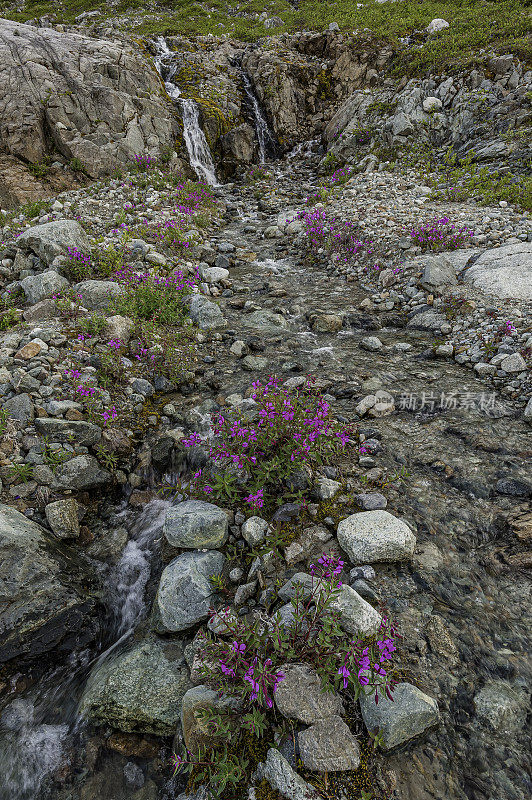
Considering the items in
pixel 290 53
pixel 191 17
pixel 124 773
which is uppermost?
pixel 191 17

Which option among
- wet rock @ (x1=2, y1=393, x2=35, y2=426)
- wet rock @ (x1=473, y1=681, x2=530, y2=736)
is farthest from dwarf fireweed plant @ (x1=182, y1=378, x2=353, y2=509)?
wet rock @ (x1=473, y1=681, x2=530, y2=736)

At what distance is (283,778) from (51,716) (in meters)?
2.33

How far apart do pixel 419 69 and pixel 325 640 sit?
23.6m

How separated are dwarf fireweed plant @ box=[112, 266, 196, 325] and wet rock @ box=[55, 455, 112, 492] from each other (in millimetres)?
3774

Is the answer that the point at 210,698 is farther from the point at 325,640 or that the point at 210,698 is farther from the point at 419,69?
the point at 419,69

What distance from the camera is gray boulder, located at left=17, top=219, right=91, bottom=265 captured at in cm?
930

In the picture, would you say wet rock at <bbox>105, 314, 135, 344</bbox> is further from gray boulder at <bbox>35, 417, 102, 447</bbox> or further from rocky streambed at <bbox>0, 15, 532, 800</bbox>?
gray boulder at <bbox>35, 417, 102, 447</bbox>

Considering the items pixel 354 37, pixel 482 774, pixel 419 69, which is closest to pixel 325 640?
pixel 482 774

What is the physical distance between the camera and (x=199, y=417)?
632 centimetres

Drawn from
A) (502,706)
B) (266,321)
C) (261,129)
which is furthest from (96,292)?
(261,129)

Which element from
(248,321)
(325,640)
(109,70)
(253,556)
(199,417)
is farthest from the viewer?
(109,70)

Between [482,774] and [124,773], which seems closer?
[482,774]

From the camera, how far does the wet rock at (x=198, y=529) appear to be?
4152 mm

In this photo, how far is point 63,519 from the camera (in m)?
4.69
